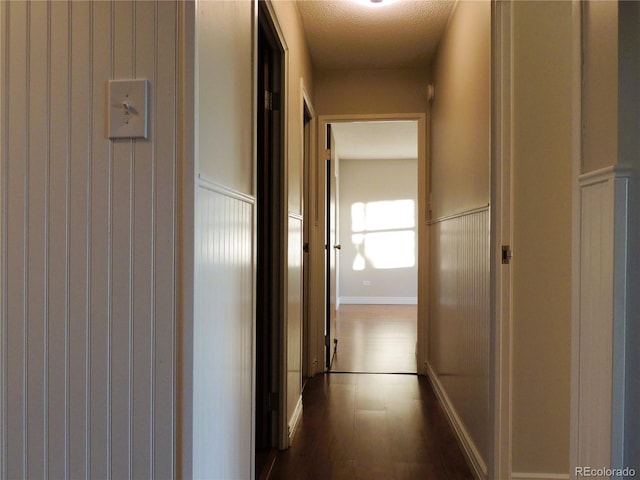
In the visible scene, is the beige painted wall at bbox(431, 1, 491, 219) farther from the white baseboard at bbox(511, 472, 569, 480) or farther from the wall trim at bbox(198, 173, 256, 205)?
the white baseboard at bbox(511, 472, 569, 480)

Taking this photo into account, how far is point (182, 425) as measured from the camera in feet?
3.15

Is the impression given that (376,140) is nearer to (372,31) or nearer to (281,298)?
(372,31)

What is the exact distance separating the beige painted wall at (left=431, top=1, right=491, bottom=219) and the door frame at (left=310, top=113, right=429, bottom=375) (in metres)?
0.22

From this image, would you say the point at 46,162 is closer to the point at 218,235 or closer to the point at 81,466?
the point at 218,235

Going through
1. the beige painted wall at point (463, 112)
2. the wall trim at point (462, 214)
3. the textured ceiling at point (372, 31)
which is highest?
the textured ceiling at point (372, 31)

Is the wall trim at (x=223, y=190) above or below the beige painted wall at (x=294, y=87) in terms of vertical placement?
below

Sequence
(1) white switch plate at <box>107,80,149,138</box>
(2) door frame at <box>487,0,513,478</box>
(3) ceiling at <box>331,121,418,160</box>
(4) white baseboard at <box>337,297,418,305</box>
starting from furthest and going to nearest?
(4) white baseboard at <box>337,297,418,305</box> → (3) ceiling at <box>331,121,418,160</box> → (2) door frame at <box>487,0,513,478</box> → (1) white switch plate at <box>107,80,149,138</box>

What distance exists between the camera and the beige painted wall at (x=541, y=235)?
5.70 feet

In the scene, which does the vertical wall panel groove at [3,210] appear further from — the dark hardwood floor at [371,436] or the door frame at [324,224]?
the door frame at [324,224]

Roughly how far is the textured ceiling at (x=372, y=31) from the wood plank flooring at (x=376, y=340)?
2454 mm

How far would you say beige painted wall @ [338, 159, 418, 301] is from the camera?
7559mm

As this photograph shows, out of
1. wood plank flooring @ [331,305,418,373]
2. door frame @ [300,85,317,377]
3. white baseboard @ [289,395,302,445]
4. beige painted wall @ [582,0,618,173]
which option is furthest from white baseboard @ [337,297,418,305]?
beige painted wall @ [582,0,618,173]

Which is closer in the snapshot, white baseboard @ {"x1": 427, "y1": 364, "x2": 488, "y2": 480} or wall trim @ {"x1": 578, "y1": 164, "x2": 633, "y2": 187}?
wall trim @ {"x1": 578, "y1": 164, "x2": 633, "y2": 187}

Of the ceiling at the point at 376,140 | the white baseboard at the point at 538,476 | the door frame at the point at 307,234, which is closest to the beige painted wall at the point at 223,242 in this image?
the white baseboard at the point at 538,476
